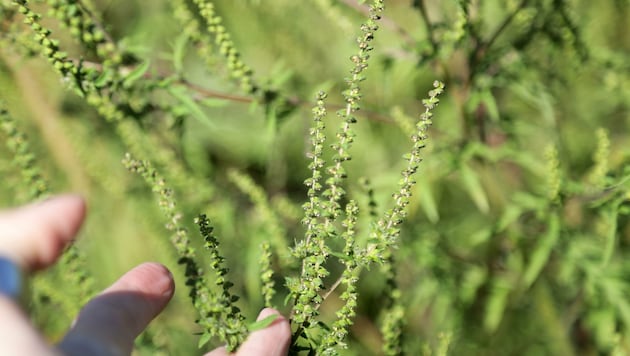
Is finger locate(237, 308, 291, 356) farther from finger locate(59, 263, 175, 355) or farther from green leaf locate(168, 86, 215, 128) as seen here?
green leaf locate(168, 86, 215, 128)

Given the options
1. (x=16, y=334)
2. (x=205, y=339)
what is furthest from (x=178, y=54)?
(x=16, y=334)

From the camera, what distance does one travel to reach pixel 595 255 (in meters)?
1.59

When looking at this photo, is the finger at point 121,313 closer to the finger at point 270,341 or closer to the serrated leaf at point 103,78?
the finger at point 270,341

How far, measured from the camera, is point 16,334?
1.72ft

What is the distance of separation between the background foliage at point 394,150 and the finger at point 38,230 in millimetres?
280

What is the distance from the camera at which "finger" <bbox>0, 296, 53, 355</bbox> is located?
0.51 metres

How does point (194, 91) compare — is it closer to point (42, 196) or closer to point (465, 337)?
point (42, 196)

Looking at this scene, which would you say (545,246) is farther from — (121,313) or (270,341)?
(121,313)

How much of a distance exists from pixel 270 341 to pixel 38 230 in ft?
1.22

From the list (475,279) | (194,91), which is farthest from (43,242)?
(475,279)

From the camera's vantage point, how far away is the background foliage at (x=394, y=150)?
1323 millimetres

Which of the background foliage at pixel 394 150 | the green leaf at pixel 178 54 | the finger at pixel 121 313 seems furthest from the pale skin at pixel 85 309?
the green leaf at pixel 178 54

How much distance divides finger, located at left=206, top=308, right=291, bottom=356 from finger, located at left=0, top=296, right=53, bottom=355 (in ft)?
→ 1.13

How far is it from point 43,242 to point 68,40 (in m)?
1.73
